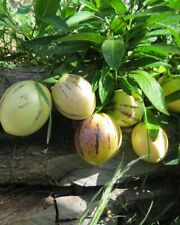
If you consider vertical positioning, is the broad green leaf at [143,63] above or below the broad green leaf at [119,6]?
below

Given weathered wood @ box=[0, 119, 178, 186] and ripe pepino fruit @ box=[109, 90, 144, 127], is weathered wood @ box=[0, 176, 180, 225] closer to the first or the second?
weathered wood @ box=[0, 119, 178, 186]

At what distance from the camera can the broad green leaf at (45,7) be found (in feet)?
4.34

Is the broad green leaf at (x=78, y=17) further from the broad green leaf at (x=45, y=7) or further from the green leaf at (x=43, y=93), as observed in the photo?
the green leaf at (x=43, y=93)

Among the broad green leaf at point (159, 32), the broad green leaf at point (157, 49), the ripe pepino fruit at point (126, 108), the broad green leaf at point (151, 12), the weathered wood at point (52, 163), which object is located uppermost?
the broad green leaf at point (151, 12)

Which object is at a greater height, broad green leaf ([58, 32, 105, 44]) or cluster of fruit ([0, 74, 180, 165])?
broad green leaf ([58, 32, 105, 44])

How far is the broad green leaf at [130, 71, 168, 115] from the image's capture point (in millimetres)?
1265

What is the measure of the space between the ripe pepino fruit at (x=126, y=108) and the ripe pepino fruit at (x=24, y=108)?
0.19 meters

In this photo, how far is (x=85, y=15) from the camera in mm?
1321

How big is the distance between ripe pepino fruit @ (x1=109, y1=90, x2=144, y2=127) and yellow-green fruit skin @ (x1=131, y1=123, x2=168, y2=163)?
0.03 meters

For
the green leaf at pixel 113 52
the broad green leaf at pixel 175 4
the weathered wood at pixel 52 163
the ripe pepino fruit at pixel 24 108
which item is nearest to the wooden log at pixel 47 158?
the weathered wood at pixel 52 163

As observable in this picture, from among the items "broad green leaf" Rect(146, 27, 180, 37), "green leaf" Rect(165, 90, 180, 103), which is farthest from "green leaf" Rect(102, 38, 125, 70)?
"green leaf" Rect(165, 90, 180, 103)

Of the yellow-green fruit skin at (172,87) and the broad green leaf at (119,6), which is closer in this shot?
the broad green leaf at (119,6)

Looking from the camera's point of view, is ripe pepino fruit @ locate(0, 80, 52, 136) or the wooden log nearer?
ripe pepino fruit @ locate(0, 80, 52, 136)

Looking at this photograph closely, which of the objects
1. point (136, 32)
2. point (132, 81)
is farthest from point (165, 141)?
point (136, 32)
